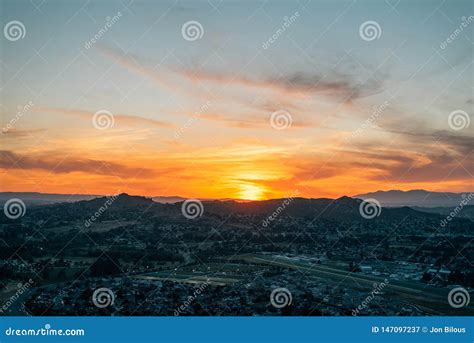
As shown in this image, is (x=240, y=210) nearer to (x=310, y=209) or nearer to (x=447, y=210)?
(x=310, y=209)

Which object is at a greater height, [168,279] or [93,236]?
[93,236]

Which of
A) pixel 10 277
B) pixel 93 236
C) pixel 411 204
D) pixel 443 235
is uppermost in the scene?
pixel 411 204

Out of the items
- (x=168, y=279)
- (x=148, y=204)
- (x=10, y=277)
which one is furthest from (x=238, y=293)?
(x=148, y=204)

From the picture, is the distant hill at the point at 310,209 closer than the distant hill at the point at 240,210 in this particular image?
No

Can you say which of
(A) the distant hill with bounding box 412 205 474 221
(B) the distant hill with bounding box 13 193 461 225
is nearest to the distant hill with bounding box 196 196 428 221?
(B) the distant hill with bounding box 13 193 461 225

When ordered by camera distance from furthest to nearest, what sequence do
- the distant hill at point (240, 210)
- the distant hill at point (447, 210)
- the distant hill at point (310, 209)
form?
1. the distant hill at point (447, 210)
2. the distant hill at point (310, 209)
3. the distant hill at point (240, 210)

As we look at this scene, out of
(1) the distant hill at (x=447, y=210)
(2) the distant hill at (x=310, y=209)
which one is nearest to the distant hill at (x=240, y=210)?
(2) the distant hill at (x=310, y=209)

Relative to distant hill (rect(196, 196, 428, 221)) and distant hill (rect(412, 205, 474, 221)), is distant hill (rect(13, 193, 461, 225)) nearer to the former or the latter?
distant hill (rect(196, 196, 428, 221))

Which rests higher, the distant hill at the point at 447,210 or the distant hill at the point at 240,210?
the distant hill at the point at 447,210

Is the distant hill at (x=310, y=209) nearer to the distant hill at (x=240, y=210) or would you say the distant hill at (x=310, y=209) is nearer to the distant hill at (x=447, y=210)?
the distant hill at (x=240, y=210)

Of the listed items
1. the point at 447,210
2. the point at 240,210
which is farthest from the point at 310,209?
the point at 447,210

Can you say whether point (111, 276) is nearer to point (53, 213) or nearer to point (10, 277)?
point (10, 277)
